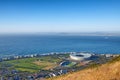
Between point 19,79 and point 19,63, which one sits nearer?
point 19,79

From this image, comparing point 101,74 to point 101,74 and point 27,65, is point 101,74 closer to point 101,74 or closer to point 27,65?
point 101,74

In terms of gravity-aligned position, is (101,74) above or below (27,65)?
above

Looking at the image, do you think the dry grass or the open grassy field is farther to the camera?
the open grassy field

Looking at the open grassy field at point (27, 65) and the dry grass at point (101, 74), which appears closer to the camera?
the dry grass at point (101, 74)

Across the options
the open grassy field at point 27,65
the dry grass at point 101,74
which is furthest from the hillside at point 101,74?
the open grassy field at point 27,65

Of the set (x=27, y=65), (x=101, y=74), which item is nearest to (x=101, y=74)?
(x=101, y=74)

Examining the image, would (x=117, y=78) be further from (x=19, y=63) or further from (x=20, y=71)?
(x=19, y=63)

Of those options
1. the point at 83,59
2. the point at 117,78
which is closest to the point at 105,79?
the point at 117,78

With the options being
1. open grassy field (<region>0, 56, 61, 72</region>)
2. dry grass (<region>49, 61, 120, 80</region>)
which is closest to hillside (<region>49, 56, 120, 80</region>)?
dry grass (<region>49, 61, 120, 80</region>)

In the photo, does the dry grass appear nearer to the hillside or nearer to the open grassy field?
the hillside

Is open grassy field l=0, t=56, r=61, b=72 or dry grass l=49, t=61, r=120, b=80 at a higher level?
dry grass l=49, t=61, r=120, b=80

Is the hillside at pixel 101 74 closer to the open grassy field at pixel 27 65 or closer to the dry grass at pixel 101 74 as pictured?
the dry grass at pixel 101 74
